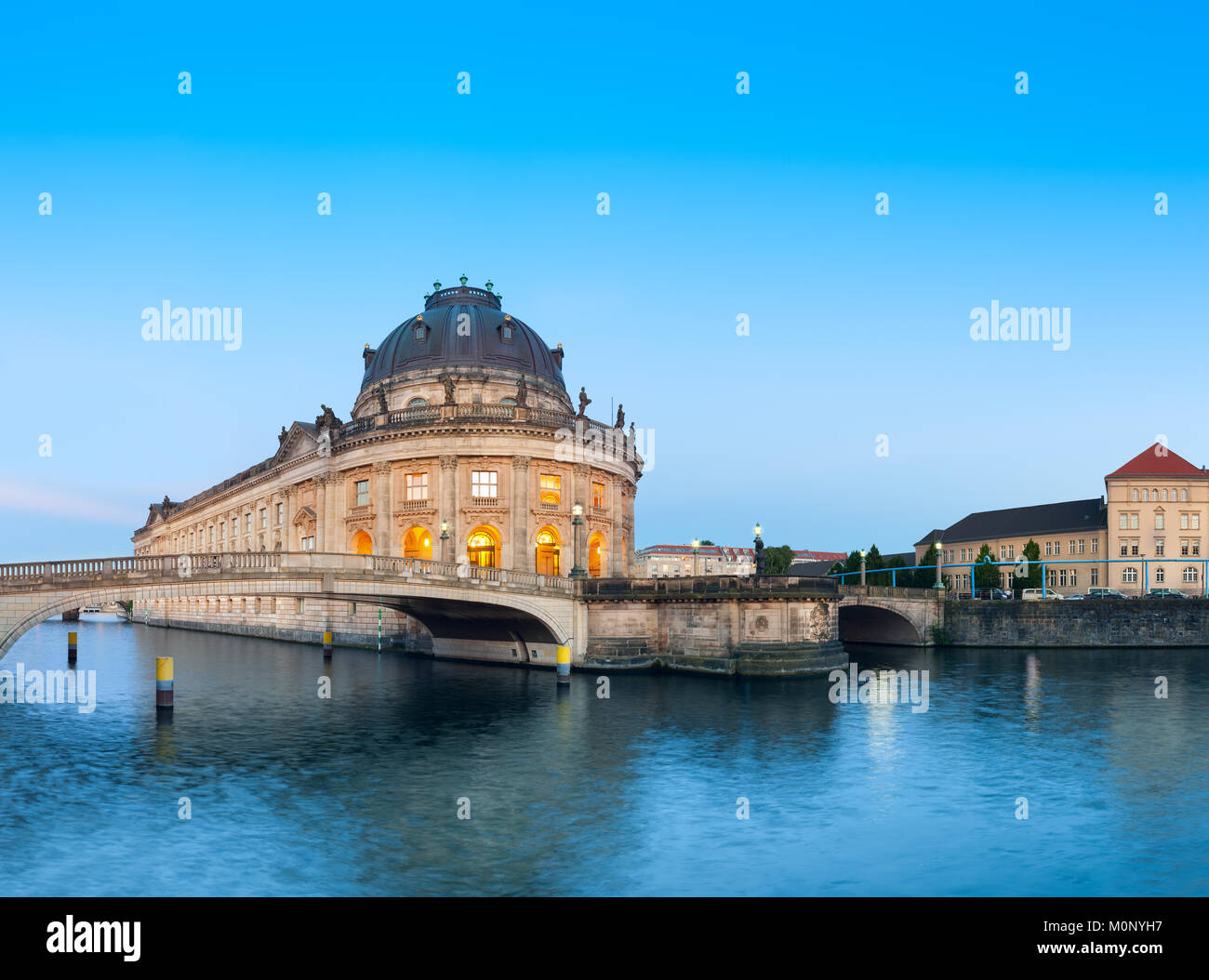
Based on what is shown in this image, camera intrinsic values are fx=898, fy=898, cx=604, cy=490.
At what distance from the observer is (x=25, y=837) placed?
715 inches

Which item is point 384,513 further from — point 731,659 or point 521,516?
point 731,659

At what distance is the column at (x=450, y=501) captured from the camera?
56.7 meters

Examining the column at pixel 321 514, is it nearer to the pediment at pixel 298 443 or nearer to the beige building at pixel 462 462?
the beige building at pixel 462 462

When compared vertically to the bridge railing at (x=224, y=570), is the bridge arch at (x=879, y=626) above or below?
below

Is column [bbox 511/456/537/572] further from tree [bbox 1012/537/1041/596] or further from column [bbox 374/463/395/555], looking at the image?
tree [bbox 1012/537/1041/596]

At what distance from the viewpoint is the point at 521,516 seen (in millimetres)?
56500

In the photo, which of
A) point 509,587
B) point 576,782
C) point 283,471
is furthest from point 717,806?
point 283,471

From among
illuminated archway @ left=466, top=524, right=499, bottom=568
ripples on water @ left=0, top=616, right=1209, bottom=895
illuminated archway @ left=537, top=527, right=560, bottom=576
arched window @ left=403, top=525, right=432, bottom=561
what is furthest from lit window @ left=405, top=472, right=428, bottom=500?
ripples on water @ left=0, top=616, right=1209, bottom=895

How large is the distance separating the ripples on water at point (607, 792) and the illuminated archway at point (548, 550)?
59.5ft

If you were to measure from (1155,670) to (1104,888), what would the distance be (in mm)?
41501

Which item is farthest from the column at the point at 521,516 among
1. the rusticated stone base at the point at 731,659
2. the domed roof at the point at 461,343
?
the domed roof at the point at 461,343

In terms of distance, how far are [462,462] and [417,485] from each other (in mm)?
3980

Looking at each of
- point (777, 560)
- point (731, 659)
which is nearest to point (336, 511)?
point (731, 659)
